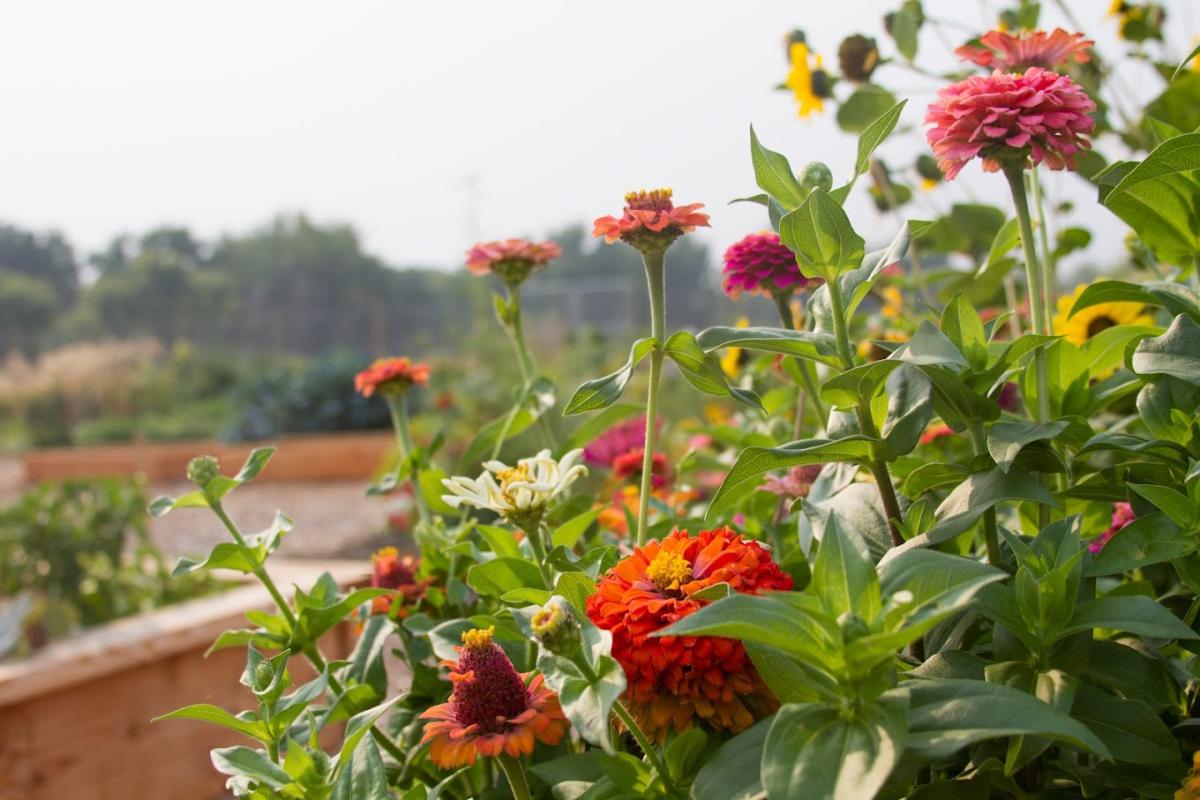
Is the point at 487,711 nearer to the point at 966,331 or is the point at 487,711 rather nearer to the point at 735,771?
the point at 735,771

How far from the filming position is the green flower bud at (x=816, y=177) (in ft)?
1.87

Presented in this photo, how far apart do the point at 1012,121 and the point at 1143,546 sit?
0.79ft

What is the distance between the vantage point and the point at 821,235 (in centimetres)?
53

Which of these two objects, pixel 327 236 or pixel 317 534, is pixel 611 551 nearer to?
pixel 317 534

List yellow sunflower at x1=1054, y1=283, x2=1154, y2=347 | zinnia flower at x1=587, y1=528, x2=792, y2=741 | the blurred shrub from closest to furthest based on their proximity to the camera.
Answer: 1. zinnia flower at x1=587, y1=528, x2=792, y2=741
2. yellow sunflower at x1=1054, y1=283, x2=1154, y2=347
3. the blurred shrub

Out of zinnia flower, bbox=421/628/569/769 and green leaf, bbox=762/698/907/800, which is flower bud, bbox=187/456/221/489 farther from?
green leaf, bbox=762/698/907/800

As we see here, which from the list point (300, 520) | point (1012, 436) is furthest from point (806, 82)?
point (300, 520)

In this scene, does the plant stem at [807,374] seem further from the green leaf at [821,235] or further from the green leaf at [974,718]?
the green leaf at [974,718]

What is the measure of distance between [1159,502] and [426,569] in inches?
19.4

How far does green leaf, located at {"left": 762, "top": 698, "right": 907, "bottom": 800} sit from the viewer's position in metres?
0.36

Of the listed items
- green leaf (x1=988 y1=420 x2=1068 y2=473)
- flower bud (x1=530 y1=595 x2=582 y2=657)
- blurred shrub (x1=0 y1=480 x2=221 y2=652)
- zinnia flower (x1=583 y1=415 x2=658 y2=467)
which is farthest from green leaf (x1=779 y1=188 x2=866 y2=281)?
blurred shrub (x1=0 y1=480 x2=221 y2=652)

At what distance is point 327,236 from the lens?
54.5 feet

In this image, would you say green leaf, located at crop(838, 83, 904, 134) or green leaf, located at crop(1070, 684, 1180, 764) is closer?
green leaf, located at crop(1070, 684, 1180, 764)

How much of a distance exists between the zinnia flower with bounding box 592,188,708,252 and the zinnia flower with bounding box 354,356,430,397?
0.33 metres
